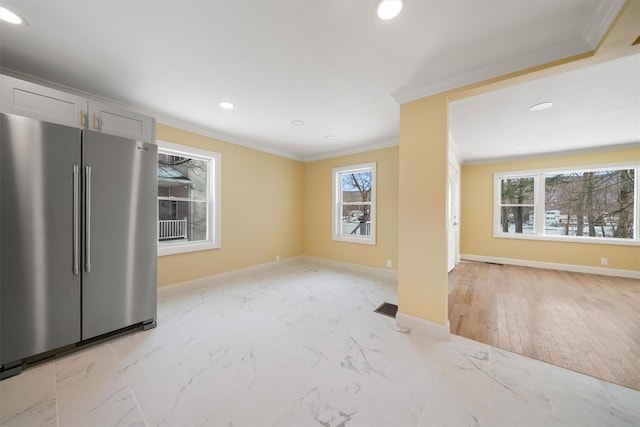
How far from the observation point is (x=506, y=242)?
5441mm

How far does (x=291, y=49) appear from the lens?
183 cm

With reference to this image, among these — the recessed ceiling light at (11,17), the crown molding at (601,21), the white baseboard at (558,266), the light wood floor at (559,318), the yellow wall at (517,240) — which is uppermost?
the recessed ceiling light at (11,17)

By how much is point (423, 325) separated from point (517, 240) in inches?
185

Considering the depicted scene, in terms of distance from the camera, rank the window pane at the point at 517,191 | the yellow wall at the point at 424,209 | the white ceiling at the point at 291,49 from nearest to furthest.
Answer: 1. the white ceiling at the point at 291,49
2. the yellow wall at the point at 424,209
3. the window pane at the point at 517,191

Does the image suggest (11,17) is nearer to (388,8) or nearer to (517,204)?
(388,8)

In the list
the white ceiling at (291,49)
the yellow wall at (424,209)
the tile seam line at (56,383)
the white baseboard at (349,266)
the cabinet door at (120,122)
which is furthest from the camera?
the white baseboard at (349,266)

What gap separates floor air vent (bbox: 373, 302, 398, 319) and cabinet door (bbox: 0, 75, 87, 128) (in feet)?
11.9

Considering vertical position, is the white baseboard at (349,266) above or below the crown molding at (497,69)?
below

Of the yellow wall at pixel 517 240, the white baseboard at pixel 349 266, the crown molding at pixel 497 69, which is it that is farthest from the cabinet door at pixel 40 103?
the yellow wall at pixel 517 240

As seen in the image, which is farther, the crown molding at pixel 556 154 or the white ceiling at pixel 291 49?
the crown molding at pixel 556 154

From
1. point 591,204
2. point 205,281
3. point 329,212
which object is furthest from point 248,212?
point 591,204

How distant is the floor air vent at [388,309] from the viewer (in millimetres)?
2730

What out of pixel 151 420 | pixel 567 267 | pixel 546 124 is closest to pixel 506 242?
pixel 567 267

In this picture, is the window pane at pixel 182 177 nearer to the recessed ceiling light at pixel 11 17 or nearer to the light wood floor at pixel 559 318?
the recessed ceiling light at pixel 11 17
